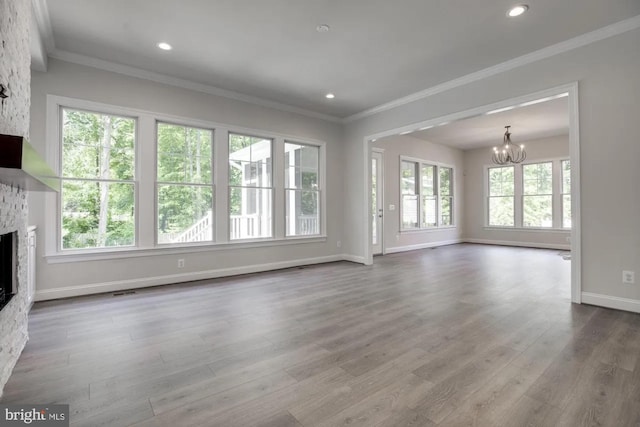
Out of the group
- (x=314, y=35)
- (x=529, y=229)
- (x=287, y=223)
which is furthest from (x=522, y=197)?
(x=314, y=35)

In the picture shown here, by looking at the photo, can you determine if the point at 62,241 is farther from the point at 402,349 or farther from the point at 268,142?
the point at 402,349

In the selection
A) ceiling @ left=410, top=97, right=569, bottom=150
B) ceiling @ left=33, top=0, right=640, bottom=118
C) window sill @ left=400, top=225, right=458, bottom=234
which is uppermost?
ceiling @ left=410, top=97, right=569, bottom=150

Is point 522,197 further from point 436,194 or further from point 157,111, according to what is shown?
point 157,111

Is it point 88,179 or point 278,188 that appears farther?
point 278,188

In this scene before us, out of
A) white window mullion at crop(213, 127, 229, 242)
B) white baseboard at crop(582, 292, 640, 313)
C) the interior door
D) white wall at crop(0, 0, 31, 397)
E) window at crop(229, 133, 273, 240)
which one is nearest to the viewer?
white wall at crop(0, 0, 31, 397)

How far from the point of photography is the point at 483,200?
9.47m

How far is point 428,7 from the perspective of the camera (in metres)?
2.92

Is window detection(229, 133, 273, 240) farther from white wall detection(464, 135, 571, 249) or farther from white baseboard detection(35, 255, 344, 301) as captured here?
white wall detection(464, 135, 571, 249)

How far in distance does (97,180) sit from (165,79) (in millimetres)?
A: 1685

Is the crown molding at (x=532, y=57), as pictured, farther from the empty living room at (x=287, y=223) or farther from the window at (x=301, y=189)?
the window at (x=301, y=189)

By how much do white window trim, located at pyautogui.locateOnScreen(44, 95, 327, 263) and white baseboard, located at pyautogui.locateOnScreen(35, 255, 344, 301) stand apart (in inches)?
13.7

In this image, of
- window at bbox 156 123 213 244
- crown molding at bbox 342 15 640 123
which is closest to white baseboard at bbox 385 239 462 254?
crown molding at bbox 342 15 640 123

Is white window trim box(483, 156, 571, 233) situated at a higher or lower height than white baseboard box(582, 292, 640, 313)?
higher

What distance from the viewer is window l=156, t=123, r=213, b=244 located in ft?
14.7
